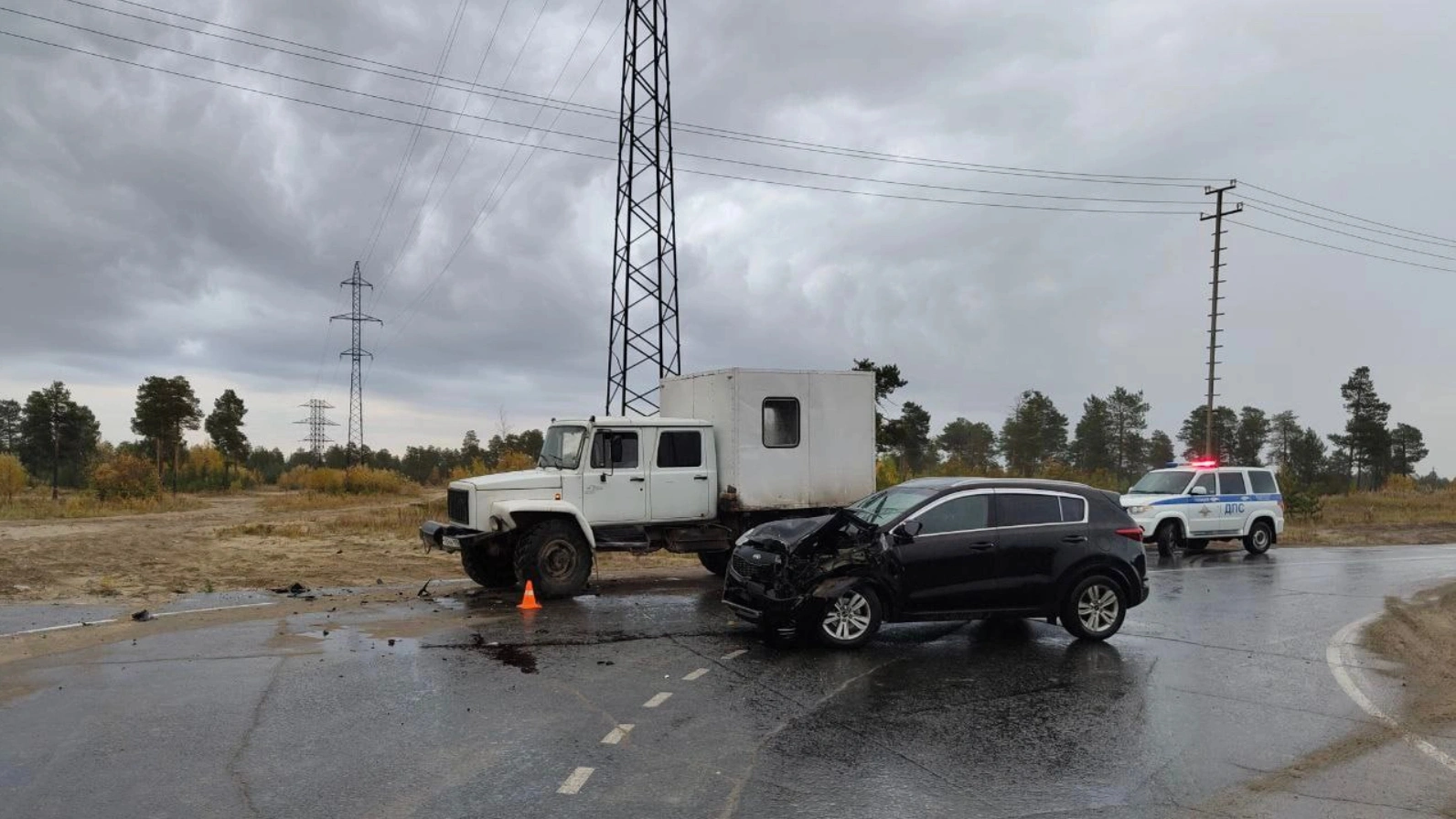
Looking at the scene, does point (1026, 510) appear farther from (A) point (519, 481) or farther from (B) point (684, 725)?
(A) point (519, 481)

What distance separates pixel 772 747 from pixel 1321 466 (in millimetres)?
84633

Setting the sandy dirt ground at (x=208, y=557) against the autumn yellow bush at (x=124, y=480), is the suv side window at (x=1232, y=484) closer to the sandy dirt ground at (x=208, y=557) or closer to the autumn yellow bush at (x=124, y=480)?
the sandy dirt ground at (x=208, y=557)

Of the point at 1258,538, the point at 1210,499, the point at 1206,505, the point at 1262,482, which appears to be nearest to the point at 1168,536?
the point at 1206,505

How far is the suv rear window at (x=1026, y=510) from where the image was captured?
1005cm

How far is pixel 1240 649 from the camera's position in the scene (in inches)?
392

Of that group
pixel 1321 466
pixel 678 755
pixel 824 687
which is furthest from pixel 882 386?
pixel 1321 466

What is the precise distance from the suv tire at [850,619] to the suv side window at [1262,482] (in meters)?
15.5

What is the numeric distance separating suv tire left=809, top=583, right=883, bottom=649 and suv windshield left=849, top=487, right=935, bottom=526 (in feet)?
2.76

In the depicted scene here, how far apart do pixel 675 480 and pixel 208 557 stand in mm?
10447

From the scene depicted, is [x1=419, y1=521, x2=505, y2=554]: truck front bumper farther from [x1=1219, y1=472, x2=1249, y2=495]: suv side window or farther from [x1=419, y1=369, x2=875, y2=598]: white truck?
[x1=1219, y1=472, x2=1249, y2=495]: suv side window

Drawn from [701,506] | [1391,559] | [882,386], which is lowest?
[1391,559]

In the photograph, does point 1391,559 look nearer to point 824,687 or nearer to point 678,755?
point 824,687

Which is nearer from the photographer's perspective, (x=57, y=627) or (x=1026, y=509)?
(x=1026, y=509)

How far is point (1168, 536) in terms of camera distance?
67.4 feet
